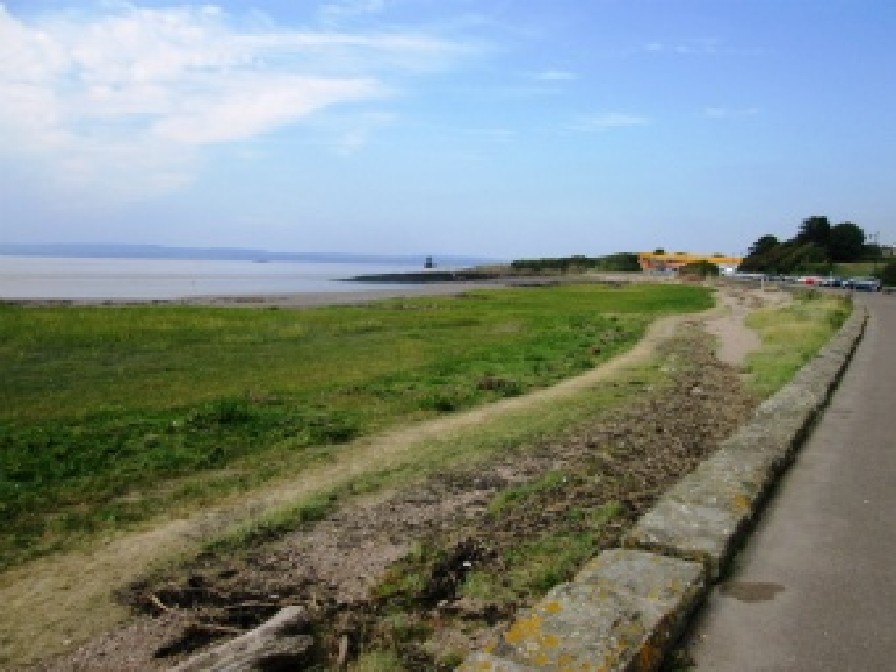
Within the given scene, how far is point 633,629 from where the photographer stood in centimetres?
361

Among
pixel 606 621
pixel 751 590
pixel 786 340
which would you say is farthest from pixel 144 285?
pixel 606 621

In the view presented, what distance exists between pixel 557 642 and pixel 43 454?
8.13 metres

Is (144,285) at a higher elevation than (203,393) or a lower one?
higher

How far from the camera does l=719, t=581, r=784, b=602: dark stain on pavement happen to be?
4.43 meters

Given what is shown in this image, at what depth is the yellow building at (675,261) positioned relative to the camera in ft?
385

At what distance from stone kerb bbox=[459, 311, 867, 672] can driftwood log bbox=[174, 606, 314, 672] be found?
1.23 metres

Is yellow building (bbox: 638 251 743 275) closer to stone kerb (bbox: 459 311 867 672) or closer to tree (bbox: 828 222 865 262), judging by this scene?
tree (bbox: 828 222 865 262)

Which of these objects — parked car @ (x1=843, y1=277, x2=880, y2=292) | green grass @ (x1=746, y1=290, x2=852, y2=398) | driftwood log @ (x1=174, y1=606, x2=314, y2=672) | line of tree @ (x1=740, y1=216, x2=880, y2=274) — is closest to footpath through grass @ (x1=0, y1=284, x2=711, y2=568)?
driftwood log @ (x1=174, y1=606, x2=314, y2=672)

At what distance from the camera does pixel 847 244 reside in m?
103

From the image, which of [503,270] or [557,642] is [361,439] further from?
[503,270]

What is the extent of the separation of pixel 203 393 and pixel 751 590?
11888mm

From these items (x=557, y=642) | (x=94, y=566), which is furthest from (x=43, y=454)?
(x=557, y=642)

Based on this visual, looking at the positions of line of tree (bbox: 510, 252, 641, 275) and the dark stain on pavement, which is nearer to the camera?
the dark stain on pavement

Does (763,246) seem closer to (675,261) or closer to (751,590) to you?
(675,261)
